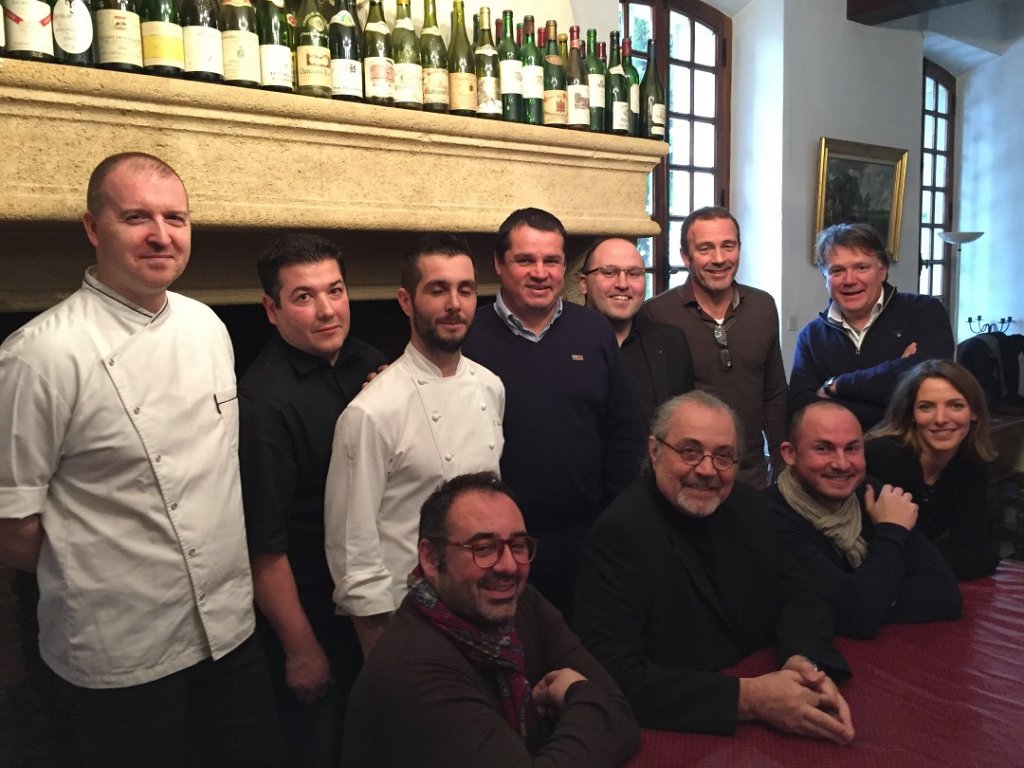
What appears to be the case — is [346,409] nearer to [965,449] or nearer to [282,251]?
[282,251]

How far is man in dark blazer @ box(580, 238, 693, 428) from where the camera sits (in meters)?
2.21

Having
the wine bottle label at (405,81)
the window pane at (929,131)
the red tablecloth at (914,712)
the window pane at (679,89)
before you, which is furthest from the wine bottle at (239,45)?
the window pane at (929,131)

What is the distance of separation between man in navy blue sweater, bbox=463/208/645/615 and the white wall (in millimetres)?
5539

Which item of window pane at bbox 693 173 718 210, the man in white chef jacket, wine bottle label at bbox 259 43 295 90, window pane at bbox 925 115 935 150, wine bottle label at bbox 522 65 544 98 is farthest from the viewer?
window pane at bbox 925 115 935 150

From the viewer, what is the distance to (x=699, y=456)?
1.54 m

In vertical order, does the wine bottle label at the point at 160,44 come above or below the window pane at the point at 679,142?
below

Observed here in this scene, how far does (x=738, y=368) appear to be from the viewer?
2.43 m

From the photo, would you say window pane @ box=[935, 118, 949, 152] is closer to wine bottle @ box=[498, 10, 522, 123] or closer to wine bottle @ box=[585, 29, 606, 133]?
wine bottle @ box=[585, 29, 606, 133]

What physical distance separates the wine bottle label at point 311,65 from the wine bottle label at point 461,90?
0.47m

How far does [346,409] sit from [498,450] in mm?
373

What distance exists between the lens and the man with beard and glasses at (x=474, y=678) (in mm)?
1095

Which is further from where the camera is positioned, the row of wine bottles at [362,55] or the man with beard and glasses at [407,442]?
the row of wine bottles at [362,55]

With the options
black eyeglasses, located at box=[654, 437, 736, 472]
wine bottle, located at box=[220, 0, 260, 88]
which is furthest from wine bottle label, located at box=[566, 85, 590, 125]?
black eyeglasses, located at box=[654, 437, 736, 472]

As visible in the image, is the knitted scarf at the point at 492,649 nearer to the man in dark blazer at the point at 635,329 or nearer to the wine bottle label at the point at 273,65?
the man in dark blazer at the point at 635,329
